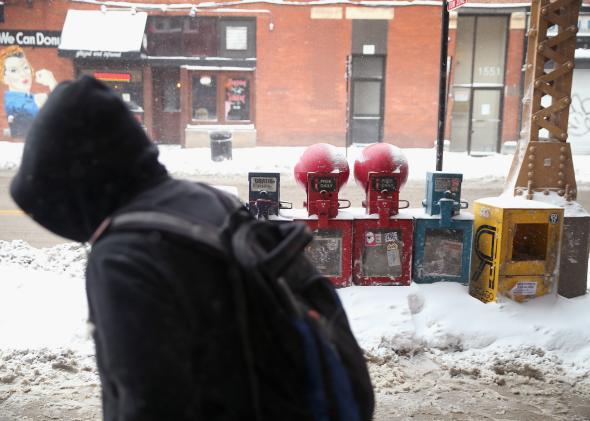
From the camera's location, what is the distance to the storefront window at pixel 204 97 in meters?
20.9

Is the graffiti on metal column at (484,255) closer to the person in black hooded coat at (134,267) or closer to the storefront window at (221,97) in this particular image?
the person in black hooded coat at (134,267)

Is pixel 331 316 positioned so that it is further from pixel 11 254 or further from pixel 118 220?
pixel 11 254

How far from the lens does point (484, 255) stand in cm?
531

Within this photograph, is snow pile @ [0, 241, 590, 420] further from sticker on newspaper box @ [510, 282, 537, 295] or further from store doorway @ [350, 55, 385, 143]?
store doorway @ [350, 55, 385, 143]

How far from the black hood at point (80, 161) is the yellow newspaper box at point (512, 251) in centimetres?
421

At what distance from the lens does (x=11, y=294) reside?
5.71 metres

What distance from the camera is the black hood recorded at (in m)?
1.44

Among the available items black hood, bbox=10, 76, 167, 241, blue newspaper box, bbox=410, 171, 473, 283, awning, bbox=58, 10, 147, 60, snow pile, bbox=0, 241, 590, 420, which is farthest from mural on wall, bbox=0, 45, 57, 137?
black hood, bbox=10, 76, 167, 241

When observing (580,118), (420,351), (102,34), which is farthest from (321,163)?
(580,118)

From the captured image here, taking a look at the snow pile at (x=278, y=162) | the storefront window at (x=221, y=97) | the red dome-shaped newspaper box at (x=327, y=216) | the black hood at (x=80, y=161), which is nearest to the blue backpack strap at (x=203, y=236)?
the black hood at (x=80, y=161)

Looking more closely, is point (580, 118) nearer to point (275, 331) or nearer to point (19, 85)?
point (19, 85)

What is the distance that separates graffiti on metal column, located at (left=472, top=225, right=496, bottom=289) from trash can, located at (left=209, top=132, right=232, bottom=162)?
12993 mm

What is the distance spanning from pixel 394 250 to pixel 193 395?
4260 mm

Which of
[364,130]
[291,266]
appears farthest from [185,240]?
[364,130]
